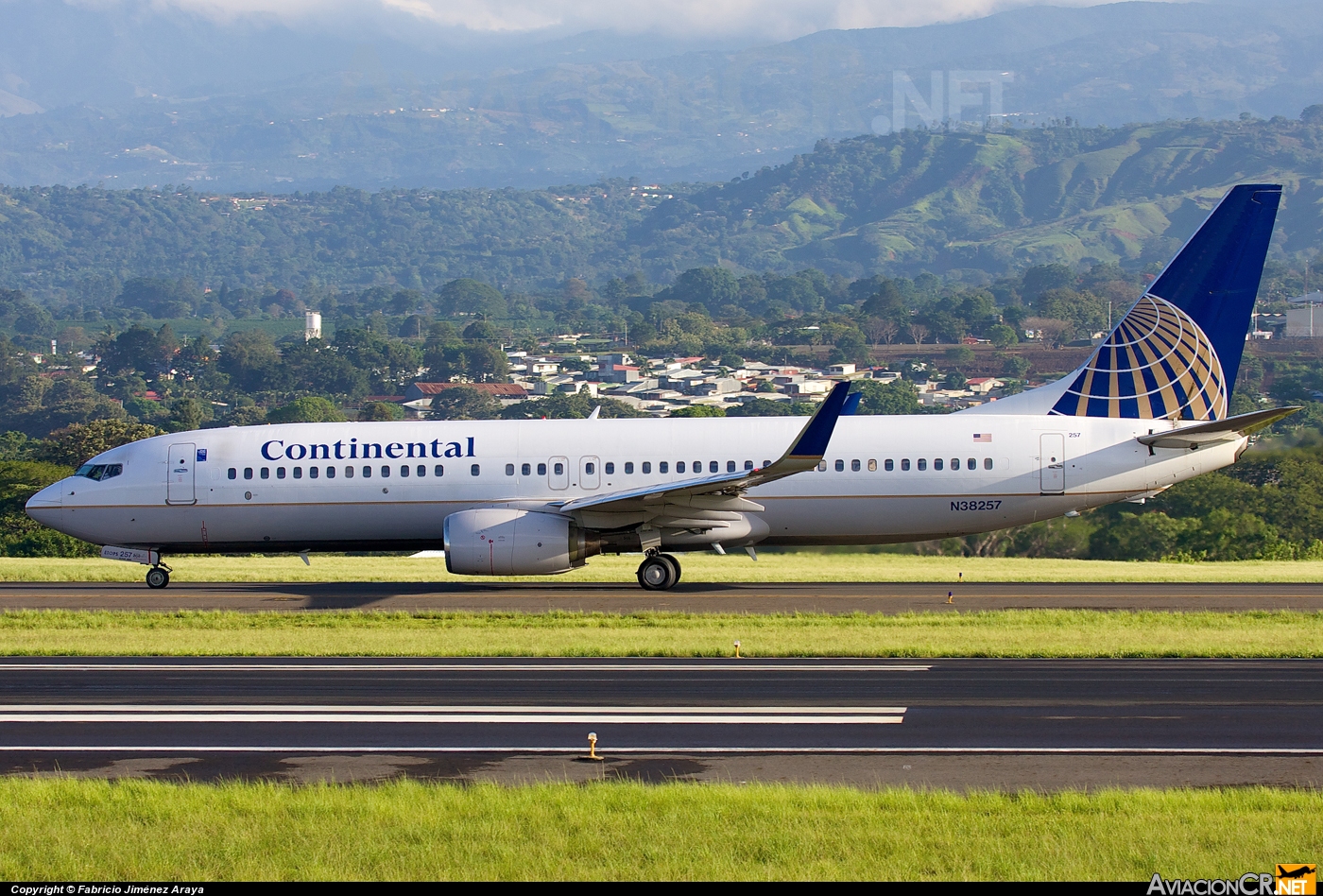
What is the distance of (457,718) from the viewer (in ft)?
58.5

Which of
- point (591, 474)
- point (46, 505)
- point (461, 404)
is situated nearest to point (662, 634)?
point (591, 474)

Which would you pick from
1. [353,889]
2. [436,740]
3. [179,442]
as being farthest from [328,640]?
[353,889]

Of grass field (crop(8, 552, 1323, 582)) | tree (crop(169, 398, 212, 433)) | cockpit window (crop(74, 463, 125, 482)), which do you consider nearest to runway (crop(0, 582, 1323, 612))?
grass field (crop(8, 552, 1323, 582))

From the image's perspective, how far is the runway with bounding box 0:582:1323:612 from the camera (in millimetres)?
29359

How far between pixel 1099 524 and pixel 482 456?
33.4 m

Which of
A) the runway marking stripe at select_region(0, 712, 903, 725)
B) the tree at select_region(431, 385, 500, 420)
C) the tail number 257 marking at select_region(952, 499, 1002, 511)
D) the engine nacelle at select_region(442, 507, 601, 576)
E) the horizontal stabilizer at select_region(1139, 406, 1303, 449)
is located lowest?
the runway marking stripe at select_region(0, 712, 903, 725)

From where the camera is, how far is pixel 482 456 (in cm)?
3297

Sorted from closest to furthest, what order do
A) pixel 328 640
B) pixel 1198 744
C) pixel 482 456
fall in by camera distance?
pixel 1198 744, pixel 328 640, pixel 482 456

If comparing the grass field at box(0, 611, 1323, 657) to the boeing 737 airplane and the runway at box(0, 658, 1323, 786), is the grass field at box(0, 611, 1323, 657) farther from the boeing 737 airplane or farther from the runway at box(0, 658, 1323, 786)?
the boeing 737 airplane

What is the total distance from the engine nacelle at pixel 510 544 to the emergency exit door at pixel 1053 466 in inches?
419

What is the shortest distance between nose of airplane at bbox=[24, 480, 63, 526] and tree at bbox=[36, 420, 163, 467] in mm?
42564

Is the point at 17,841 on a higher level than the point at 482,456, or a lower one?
lower

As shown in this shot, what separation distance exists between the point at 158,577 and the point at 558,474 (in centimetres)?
972

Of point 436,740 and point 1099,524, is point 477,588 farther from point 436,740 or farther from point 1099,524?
point 1099,524
